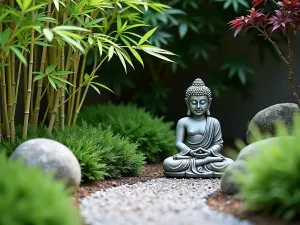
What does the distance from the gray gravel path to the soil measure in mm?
65

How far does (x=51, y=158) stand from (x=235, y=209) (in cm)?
135

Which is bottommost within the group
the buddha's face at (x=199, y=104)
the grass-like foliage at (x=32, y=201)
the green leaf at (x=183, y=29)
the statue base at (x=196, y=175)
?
the statue base at (x=196, y=175)

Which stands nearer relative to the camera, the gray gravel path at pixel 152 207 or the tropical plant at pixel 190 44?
the gray gravel path at pixel 152 207

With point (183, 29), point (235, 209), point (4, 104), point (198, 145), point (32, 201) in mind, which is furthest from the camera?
point (183, 29)

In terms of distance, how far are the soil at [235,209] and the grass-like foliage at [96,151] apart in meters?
1.08

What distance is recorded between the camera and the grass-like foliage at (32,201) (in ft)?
8.79

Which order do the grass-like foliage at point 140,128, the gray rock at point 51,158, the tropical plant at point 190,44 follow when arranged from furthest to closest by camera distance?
the tropical plant at point 190,44 < the grass-like foliage at point 140,128 < the gray rock at point 51,158

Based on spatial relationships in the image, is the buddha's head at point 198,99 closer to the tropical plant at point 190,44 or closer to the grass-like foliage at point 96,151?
the grass-like foliage at point 96,151

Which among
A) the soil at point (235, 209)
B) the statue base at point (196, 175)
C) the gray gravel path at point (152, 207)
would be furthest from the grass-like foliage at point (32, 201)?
the statue base at point (196, 175)

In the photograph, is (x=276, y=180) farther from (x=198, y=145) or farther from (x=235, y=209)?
(x=198, y=145)

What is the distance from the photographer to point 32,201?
8.96ft

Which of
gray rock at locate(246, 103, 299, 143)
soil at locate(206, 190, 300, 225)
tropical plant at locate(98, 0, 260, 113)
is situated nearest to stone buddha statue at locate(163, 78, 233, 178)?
gray rock at locate(246, 103, 299, 143)

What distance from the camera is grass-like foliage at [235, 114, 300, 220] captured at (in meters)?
3.00

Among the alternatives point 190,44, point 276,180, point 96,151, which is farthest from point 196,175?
point 190,44
